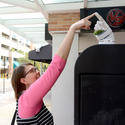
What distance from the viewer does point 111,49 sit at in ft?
4.60

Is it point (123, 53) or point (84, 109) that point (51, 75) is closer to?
point (84, 109)

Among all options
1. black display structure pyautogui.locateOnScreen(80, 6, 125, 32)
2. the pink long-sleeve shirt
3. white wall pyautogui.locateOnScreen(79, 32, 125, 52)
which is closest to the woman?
the pink long-sleeve shirt

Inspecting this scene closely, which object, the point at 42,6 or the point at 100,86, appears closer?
the point at 100,86

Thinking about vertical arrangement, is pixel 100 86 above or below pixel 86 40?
below

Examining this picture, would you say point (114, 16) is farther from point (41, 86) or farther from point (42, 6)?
point (42, 6)

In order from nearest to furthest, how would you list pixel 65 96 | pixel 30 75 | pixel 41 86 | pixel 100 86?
1. pixel 41 86
2. pixel 30 75
3. pixel 100 86
4. pixel 65 96

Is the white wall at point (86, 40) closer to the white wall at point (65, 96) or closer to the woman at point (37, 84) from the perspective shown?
the white wall at point (65, 96)

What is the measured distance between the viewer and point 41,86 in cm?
103

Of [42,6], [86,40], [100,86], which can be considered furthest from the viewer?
[42,6]

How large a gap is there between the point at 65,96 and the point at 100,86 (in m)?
1.81

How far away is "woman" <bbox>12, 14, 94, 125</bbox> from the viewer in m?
1.04

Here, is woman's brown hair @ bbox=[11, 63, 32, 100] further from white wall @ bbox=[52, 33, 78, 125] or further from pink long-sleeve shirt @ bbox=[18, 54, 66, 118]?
white wall @ bbox=[52, 33, 78, 125]

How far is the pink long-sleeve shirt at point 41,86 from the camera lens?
103cm

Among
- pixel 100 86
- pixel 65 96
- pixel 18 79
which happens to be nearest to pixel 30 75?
pixel 18 79
